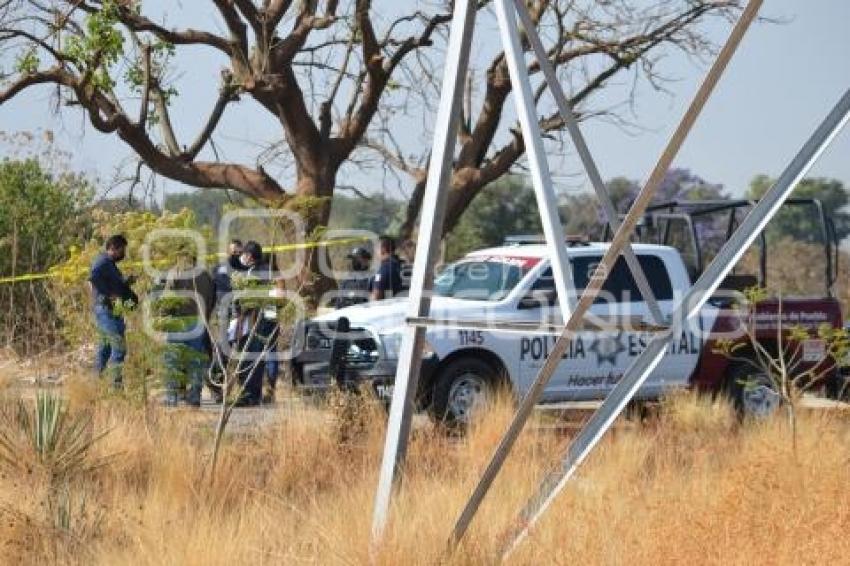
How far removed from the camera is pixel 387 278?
1795 cm

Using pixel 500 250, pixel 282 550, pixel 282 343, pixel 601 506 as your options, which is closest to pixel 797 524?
pixel 601 506

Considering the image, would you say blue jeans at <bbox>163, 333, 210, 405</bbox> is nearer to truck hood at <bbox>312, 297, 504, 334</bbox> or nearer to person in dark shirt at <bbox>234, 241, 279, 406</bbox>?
person in dark shirt at <bbox>234, 241, 279, 406</bbox>

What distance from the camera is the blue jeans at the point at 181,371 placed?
1224 centimetres

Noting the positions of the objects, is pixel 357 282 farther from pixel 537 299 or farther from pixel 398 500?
pixel 398 500

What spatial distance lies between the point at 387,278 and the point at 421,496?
907cm

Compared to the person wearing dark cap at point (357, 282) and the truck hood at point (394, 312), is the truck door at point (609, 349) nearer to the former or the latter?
the truck hood at point (394, 312)

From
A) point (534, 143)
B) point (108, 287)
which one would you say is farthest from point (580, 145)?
point (108, 287)

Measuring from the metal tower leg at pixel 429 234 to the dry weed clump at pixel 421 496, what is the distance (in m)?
0.28

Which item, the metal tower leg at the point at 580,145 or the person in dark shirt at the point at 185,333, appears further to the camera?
the person in dark shirt at the point at 185,333

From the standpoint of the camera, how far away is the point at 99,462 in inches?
411

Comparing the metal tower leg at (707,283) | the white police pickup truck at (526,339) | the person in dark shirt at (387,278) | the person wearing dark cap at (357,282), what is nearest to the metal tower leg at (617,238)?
the metal tower leg at (707,283)

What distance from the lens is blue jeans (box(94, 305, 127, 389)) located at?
12.3 m

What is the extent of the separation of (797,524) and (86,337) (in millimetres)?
9821

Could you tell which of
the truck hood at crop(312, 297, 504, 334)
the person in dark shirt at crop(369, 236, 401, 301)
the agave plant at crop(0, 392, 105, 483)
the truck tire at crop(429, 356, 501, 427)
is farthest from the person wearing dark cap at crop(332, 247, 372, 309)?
the agave plant at crop(0, 392, 105, 483)
